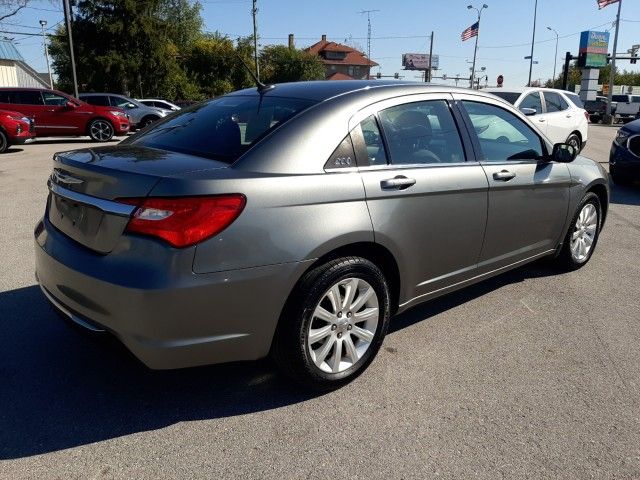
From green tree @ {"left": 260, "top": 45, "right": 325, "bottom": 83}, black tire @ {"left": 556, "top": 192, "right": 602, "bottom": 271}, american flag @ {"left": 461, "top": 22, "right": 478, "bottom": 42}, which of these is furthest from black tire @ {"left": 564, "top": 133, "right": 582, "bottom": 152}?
green tree @ {"left": 260, "top": 45, "right": 325, "bottom": 83}

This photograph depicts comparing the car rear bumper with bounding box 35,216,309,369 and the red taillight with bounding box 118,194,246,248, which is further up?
the red taillight with bounding box 118,194,246,248

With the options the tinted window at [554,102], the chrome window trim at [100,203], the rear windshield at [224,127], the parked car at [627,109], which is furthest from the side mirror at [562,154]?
the parked car at [627,109]

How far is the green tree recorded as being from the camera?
215ft

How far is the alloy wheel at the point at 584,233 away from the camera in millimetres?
4988

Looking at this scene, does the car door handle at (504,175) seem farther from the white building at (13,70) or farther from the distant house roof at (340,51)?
the distant house roof at (340,51)

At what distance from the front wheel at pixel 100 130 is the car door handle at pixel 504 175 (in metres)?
16.2

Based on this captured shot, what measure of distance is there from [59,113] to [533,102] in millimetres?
13612

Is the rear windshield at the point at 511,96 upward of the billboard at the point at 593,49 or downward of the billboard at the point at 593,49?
downward

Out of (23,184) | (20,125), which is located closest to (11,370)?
(23,184)

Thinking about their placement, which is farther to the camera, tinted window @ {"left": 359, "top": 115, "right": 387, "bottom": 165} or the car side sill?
the car side sill

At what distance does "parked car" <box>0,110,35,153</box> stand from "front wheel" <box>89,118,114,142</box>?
127 inches

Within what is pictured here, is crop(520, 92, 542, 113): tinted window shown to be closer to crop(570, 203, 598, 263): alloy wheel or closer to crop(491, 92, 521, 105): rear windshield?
crop(491, 92, 521, 105): rear windshield

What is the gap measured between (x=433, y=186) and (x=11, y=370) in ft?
8.71

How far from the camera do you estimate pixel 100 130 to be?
17.6 meters
